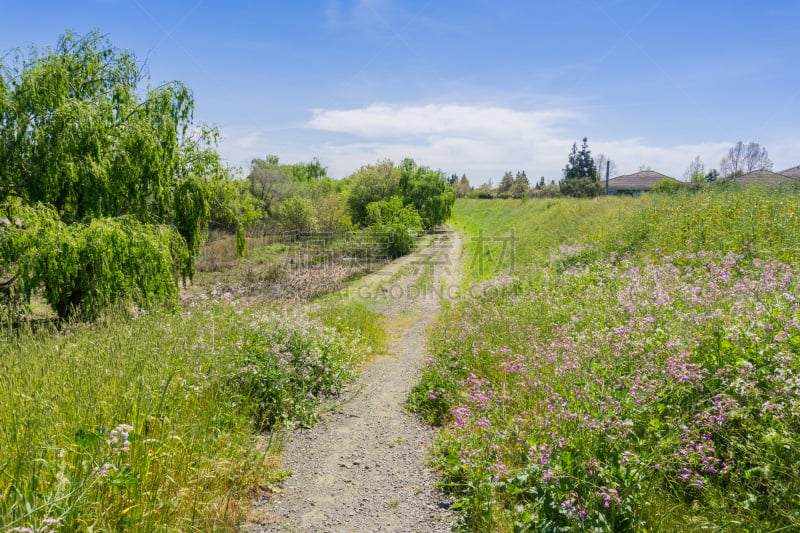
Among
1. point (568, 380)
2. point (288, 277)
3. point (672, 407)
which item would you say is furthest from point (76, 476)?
point (288, 277)

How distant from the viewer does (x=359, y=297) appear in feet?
45.9

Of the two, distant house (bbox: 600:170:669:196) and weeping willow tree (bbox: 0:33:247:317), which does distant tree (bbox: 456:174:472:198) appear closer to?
distant house (bbox: 600:170:669:196)

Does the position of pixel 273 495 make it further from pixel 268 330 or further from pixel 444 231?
pixel 444 231

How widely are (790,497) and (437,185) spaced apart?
3486 centimetres

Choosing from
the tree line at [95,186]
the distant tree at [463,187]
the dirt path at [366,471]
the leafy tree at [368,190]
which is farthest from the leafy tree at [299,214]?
the distant tree at [463,187]

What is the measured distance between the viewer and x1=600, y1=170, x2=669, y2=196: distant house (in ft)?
165

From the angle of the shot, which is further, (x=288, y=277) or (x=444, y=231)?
(x=444, y=231)

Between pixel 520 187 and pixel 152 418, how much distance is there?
69.2 m

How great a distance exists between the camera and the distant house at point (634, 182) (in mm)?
50188

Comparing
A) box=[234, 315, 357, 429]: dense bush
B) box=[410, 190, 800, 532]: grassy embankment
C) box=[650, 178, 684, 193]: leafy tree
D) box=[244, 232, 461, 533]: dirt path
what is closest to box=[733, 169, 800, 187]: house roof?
box=[650, 178, 684, 193]: leafy tree

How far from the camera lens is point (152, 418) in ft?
10.9

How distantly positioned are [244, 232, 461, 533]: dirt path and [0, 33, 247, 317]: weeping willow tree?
580 centimetres

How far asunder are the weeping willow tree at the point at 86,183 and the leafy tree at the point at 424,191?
24.2m

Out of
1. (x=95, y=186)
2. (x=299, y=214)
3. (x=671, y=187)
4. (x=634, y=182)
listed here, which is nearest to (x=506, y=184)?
(x=634, y=182)
